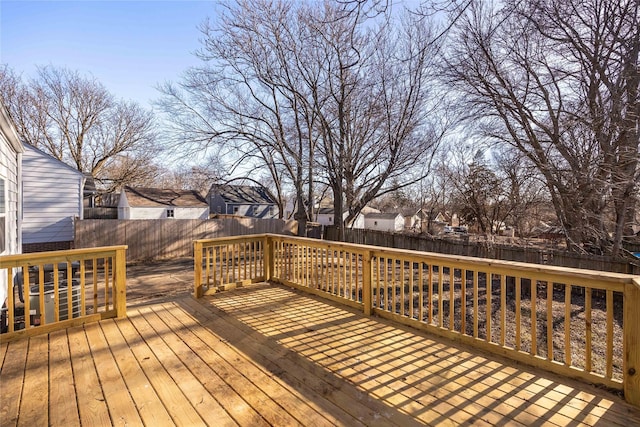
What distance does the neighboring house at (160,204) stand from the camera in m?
19.0

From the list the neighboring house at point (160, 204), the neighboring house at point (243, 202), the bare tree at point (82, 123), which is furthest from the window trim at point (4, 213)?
the neighboring house at point (243, 202)

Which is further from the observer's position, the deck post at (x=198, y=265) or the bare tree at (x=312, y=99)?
the bare tree at (x=312, y=99)

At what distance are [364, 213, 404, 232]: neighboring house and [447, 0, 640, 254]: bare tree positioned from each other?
31252mm

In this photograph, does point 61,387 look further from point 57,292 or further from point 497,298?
point 497,298

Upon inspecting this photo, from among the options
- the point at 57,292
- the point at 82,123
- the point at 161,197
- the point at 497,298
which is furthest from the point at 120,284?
the point at 82,123

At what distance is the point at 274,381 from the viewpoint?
7.97 ft

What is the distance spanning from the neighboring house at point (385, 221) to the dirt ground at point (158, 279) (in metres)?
31.4

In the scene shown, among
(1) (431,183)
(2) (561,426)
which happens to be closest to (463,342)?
(2) (561,426)

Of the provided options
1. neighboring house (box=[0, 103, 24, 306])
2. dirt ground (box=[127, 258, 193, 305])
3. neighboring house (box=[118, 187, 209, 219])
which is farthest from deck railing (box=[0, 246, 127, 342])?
neighboring house (box=[118, 187, 209, 219])

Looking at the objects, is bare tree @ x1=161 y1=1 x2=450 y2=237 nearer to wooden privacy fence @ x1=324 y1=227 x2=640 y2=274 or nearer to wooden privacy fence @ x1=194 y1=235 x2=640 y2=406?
wooden privacy fence @ x1=324 y1=227 x2=640 y2=274

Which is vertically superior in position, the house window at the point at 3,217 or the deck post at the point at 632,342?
the house window at the point at 3,217

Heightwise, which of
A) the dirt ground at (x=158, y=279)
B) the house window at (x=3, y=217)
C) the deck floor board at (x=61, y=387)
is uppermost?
the house window at (x=3, y=217)

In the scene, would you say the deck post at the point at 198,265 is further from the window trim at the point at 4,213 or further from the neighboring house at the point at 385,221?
the neighboring house at the point at 385,221

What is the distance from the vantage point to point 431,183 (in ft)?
55.7
